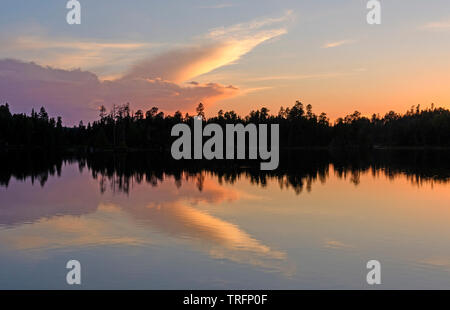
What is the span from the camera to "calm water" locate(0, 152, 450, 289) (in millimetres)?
15898

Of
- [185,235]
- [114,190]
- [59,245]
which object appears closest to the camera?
[59,245]

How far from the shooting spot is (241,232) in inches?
928

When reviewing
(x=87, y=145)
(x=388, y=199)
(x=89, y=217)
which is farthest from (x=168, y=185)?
(x=87, y=145)

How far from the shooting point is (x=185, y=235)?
22.6 metres

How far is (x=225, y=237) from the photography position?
875 inches

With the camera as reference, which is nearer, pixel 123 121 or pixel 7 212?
pixel 7 212

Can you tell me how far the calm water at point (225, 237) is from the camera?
15898 millimetres

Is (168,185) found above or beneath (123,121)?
beneath

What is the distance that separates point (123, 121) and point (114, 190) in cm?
15556

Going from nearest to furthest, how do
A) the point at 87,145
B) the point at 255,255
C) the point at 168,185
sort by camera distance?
the point at 255,255
the point at 168,185
the point at 87,145

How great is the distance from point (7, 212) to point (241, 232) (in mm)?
16982
